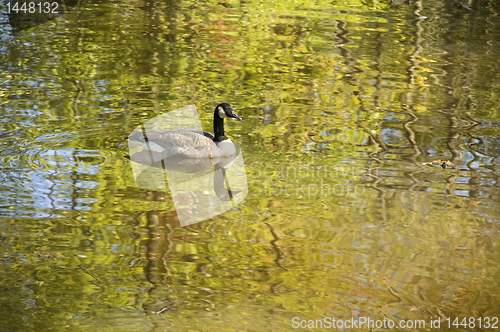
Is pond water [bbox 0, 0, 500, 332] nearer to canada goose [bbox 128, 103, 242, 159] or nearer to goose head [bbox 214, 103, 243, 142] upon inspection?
canada goose [bbox 128, 103, 242, 159]

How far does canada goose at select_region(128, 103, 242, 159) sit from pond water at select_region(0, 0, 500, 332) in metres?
0.36

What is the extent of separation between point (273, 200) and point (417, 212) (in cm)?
186

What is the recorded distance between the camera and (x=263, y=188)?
7.18m

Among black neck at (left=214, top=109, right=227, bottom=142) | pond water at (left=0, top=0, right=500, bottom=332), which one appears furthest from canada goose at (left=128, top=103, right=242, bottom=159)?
pond water at (left=0, top=0, right=500, bottom=332)

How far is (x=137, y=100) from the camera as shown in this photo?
10.2 m

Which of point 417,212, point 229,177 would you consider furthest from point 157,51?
point 417,212

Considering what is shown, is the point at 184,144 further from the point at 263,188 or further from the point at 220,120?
the point at 263,188

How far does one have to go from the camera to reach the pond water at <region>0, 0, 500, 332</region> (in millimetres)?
5168

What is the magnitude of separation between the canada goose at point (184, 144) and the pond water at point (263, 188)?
1.17 feet

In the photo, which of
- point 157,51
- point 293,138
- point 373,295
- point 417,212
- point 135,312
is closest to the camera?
point 135,312

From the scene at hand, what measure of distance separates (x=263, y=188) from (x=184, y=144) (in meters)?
1.64

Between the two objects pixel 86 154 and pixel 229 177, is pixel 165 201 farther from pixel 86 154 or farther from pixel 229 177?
pixel 86 154

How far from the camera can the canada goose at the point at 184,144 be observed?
26.6 ft

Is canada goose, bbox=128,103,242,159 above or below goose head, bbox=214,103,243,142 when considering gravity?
below
